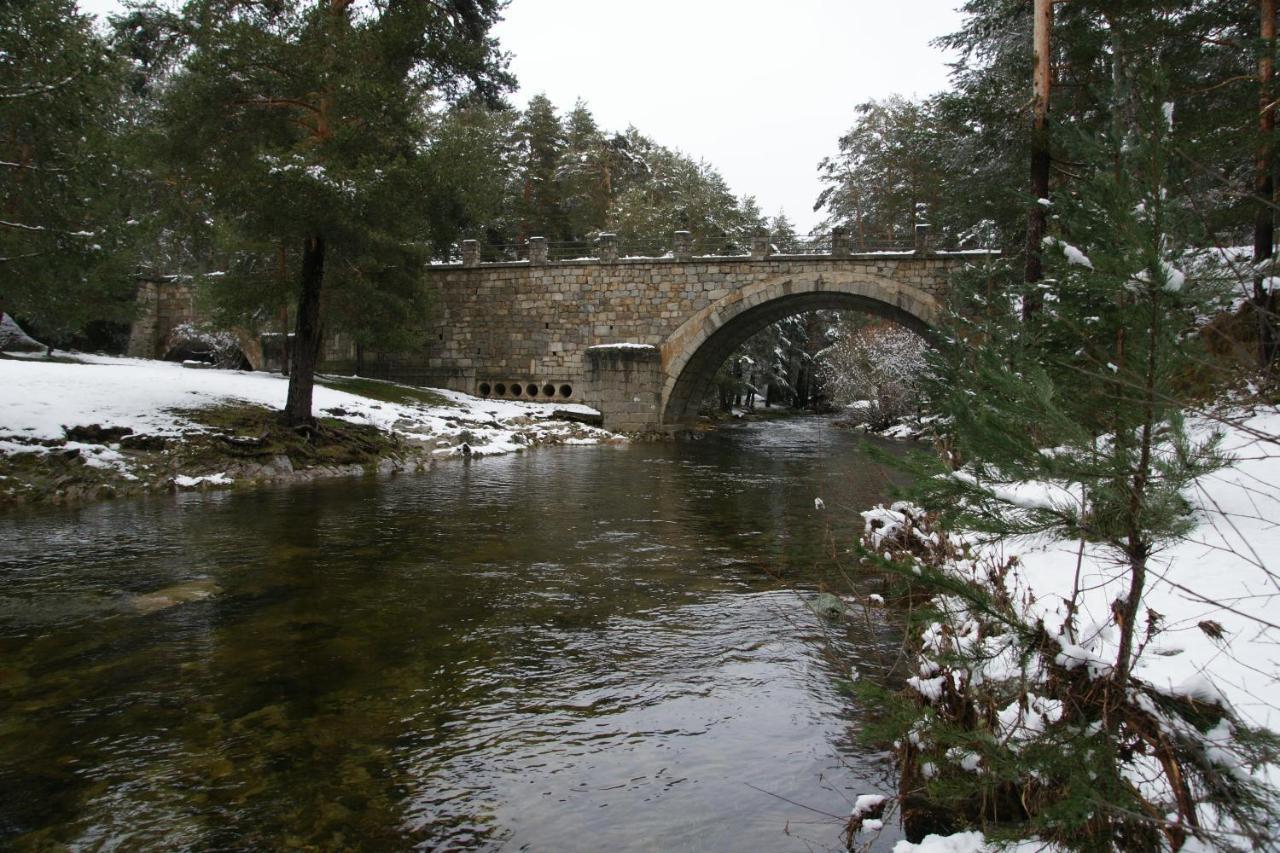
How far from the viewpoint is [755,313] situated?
88.6 ft

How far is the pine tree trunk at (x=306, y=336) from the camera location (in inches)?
538

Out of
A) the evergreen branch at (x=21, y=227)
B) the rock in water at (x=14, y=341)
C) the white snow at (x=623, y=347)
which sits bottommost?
the rock in water at (x=14, y=341)

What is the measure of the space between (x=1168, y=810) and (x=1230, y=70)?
55.4 feet

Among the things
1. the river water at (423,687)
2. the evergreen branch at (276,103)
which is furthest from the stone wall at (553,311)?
the river water at (423,687)

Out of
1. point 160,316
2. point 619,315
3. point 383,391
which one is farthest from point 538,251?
point 160,316

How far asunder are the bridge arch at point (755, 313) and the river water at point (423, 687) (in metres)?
16.8

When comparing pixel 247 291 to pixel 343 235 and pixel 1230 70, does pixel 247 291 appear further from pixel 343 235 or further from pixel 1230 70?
pixel 1230 70

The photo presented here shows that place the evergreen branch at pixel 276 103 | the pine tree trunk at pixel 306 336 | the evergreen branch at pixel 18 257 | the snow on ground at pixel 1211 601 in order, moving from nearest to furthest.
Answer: the snow on ground at pixel 1211 601
the evergreen branch at pixel 18 257
the evergreen branch at pixel 276 103
the pine tree trunk at pixel 306 336

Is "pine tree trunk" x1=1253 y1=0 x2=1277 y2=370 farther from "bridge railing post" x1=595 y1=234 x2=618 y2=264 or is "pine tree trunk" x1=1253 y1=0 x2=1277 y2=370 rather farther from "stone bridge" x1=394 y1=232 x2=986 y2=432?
"bridge railing post" x1=595 y1=234 x2=618 y2=264

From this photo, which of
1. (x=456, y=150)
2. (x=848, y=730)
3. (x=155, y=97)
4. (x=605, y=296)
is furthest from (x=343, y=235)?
(x=605, y=296)

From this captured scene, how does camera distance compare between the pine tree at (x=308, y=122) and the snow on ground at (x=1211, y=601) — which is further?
the pine tree at (x=308, y=122)

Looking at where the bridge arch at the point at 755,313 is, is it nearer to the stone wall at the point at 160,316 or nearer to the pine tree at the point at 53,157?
the pine tree at the point at 53,157

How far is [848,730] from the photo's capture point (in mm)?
4055

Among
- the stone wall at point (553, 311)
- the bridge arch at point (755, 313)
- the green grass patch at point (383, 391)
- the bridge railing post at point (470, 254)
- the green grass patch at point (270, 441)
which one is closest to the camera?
the green grass patch at point (270, 441)
